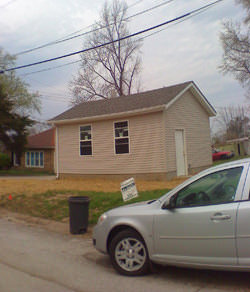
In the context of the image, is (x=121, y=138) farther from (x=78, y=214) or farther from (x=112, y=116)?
(x=78, y=214)

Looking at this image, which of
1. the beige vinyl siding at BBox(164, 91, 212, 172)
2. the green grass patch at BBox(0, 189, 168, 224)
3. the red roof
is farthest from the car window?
the red roof

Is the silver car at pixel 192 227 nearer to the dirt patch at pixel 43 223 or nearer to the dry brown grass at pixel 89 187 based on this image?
the dirt patch at pixel 43 223

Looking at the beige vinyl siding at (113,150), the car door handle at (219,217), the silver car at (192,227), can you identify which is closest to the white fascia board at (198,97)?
the beige vinyl siding at (113,150)

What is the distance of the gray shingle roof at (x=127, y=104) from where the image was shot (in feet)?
49.3

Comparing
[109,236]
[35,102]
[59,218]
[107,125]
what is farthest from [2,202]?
[35,102]

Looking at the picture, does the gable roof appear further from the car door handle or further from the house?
the car door handle

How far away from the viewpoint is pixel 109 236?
493 centimetres

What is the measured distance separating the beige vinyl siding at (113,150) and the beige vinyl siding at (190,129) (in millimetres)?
573

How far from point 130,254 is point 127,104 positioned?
12537 mm

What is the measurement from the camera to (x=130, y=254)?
4641mm

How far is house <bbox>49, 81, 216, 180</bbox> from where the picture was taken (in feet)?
47.5

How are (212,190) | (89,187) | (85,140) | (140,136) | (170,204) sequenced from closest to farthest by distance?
(212,190), (170,204), (89,187), (140,136), (85,140)

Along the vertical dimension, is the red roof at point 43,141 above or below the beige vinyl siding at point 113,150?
above

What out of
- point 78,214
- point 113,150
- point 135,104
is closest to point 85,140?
point 113,150
